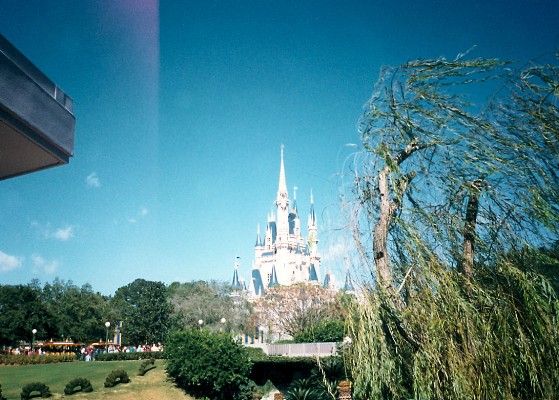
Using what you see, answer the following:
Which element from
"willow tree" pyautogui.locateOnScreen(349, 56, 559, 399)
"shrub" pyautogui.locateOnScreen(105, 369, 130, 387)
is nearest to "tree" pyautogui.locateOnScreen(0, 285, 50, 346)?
"shrub" pyautogui.locateOnScreen(105, 369, 130, 387)

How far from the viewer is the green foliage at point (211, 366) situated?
26281mm

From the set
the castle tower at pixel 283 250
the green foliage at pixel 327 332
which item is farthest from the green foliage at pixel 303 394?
the castle tower at pixel 283 250

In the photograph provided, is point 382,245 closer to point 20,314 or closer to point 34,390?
point 34,390

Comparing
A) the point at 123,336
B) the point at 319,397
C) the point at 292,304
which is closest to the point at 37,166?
the point at 319,397

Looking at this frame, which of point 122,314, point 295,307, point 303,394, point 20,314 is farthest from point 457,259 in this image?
point 122,314

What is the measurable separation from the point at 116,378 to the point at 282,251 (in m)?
94.0

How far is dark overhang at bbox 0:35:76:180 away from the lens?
2.68m

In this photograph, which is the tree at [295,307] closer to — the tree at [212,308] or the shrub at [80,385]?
the tree at [212,308]

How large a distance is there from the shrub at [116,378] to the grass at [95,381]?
0.96ft

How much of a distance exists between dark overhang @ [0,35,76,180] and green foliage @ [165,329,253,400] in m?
25.1

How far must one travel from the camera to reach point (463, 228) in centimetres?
623

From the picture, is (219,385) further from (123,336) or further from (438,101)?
(123,336)

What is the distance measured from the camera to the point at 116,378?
2775cm

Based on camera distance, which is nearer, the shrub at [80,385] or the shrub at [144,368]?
the shrub at [80,385]
